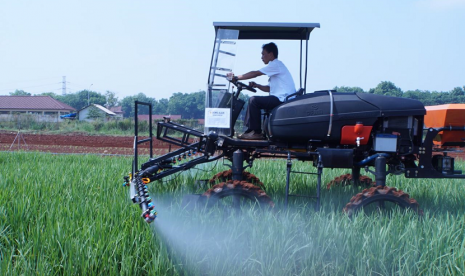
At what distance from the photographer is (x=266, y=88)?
223 inches

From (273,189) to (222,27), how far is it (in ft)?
8.90

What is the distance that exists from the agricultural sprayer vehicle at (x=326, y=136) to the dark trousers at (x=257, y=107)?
0.11 metres

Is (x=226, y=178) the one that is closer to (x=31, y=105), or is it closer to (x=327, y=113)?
(x=327, y=113)

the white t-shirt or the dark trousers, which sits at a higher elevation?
the white t-shirt

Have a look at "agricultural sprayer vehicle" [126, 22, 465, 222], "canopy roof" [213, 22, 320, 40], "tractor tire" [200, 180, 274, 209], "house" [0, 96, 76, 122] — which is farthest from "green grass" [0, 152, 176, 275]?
"house" [0, 96, 76, 122]

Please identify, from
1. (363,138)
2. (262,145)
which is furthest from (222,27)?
(363,138)

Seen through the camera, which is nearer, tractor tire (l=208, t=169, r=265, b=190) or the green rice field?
the green rice field

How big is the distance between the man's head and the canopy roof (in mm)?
226

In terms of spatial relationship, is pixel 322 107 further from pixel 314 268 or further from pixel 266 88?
pixel 314 268

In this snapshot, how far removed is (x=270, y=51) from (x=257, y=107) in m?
0.87

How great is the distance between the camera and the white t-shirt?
17.8 ft

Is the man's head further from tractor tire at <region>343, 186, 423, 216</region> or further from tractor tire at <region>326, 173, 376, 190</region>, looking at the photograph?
tractor tire at <region>326, 173, 376, 190</region>

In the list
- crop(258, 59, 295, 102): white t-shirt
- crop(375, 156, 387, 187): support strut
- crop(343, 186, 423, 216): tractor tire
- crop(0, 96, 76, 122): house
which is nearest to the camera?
crop(343, 186, 423, 216): tractor tire

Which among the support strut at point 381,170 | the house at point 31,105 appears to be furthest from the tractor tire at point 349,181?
the house at point 31,105
